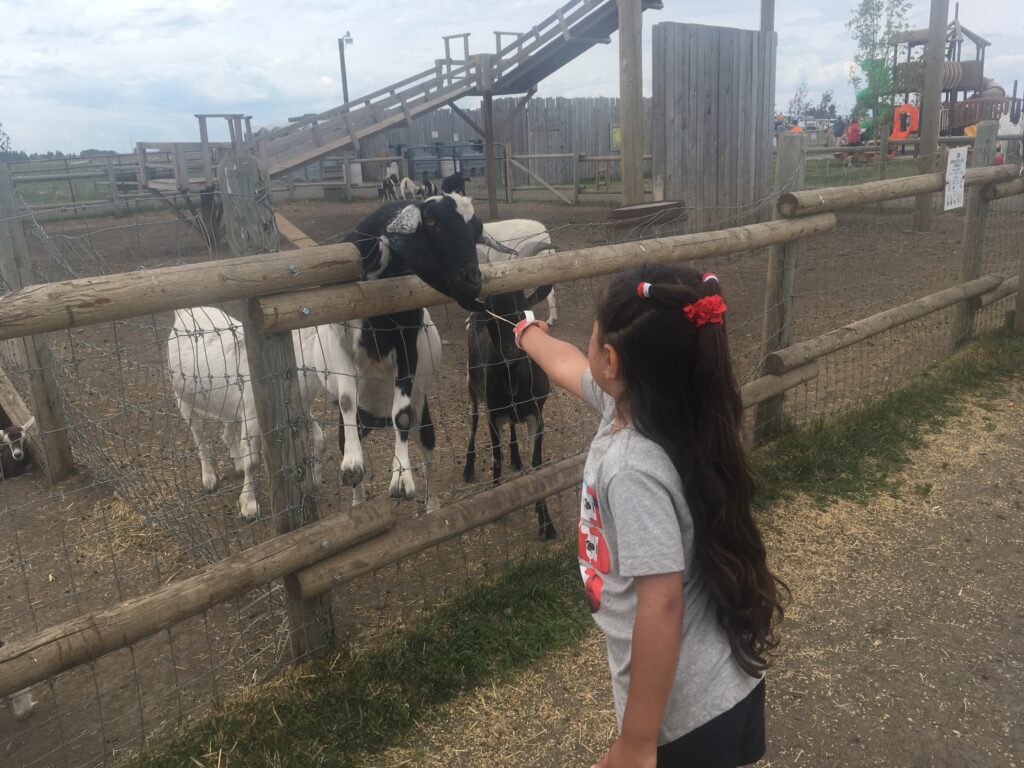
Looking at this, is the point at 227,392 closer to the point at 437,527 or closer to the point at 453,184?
the point at 453,184

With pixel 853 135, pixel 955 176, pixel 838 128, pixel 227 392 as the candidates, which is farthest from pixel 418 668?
pixel 838 128

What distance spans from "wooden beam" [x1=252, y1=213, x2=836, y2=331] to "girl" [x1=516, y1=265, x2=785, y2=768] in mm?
560

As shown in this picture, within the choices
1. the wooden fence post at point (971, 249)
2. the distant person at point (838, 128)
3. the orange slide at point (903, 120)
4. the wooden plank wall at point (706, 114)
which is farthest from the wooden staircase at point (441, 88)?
the distant person at point (838, 128)

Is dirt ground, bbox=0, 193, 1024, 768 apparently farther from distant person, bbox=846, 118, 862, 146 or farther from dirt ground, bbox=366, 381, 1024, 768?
distant person, bbox=846, 118, 862, 146

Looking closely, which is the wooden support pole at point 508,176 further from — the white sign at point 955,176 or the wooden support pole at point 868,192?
the white sign at point 955,176

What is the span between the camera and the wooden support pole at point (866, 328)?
4.87 m

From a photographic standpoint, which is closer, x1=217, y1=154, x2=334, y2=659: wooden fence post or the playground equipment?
x1=217, y1=154, x2=334, y2=659: wooden fence post

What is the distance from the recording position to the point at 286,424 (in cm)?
296

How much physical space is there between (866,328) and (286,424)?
4258mm

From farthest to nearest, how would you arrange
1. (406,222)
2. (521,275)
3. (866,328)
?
(866,328)
(521,275)
(406,222)

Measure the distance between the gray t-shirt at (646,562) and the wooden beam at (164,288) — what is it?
4.67 ft

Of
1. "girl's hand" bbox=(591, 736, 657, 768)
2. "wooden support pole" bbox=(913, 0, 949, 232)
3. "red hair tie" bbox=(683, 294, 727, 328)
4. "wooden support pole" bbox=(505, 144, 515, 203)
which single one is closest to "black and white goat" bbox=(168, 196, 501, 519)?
"red hair tie" bbox=(683, 294, 727, 328)

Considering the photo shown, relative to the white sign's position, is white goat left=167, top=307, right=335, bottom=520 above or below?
below

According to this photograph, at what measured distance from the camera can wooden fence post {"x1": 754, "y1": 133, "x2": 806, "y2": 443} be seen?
4930mm
